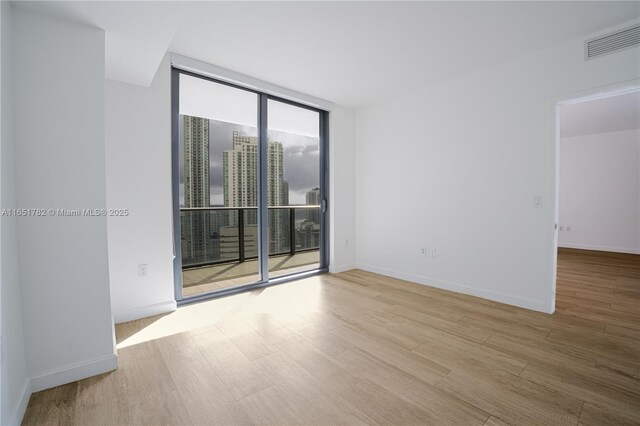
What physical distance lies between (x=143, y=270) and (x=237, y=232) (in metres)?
2.22

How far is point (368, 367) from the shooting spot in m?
1.88

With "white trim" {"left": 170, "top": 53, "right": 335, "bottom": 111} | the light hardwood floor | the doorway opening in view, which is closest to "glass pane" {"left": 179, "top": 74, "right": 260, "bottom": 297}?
"white trim" {"left": 170, "top": 53, "right": 335, "bottom": 111}

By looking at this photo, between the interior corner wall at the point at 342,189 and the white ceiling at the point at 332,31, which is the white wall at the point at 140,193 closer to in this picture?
the white ceiling at the point at 332,31

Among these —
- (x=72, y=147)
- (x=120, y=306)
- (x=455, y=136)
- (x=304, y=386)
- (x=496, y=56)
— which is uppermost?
(x=496, y=56)

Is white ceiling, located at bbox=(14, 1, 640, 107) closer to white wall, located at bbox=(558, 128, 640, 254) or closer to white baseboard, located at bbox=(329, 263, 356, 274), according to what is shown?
white baseboard, located at bbox=(329, 263, 356, 274)

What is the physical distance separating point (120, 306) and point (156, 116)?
1.81 meters

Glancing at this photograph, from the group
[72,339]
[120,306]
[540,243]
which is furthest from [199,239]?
[540,243]

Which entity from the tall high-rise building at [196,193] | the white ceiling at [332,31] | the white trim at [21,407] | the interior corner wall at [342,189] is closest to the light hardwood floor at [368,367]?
the white trim at [21,407]

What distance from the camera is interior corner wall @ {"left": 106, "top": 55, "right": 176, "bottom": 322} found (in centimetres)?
254

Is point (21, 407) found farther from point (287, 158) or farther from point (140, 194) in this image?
point (287, 158)

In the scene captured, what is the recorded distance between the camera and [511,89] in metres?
3.00

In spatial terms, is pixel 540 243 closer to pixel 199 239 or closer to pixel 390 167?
pixel 390 167

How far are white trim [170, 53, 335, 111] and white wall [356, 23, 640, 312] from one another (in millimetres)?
1060

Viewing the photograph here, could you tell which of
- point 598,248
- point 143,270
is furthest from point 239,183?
point 598,248
